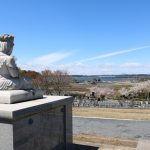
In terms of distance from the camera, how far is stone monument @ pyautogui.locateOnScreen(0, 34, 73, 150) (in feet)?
28.0

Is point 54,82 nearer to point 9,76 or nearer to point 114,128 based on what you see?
point 114,128

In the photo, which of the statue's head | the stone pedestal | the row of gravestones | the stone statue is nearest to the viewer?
the stone pedestal

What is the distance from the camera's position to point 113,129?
20750 millimetres

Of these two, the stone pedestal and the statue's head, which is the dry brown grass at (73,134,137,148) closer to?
the stone pedestal

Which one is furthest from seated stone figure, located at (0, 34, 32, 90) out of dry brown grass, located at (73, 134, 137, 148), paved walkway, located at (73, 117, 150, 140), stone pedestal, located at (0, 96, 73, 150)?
paved walkway, located at (73, 117, 150, 140)

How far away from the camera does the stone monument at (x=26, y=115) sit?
8.54 metres

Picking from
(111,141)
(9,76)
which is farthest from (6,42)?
(111,141)

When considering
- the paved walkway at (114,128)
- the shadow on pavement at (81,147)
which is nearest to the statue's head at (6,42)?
the shadow on pavement at (81,147)

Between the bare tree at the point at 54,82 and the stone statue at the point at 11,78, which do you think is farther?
the bare tree at the point at 54,82

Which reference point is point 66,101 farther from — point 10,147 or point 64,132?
point 10,147

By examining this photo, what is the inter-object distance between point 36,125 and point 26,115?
91cm

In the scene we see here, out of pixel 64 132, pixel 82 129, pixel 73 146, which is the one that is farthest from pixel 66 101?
pixel 82 129

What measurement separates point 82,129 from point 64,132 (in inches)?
357

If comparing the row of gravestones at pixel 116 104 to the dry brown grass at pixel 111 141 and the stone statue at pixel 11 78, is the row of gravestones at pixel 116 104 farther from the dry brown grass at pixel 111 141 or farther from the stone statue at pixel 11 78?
the stone statue at pixel 11 78
